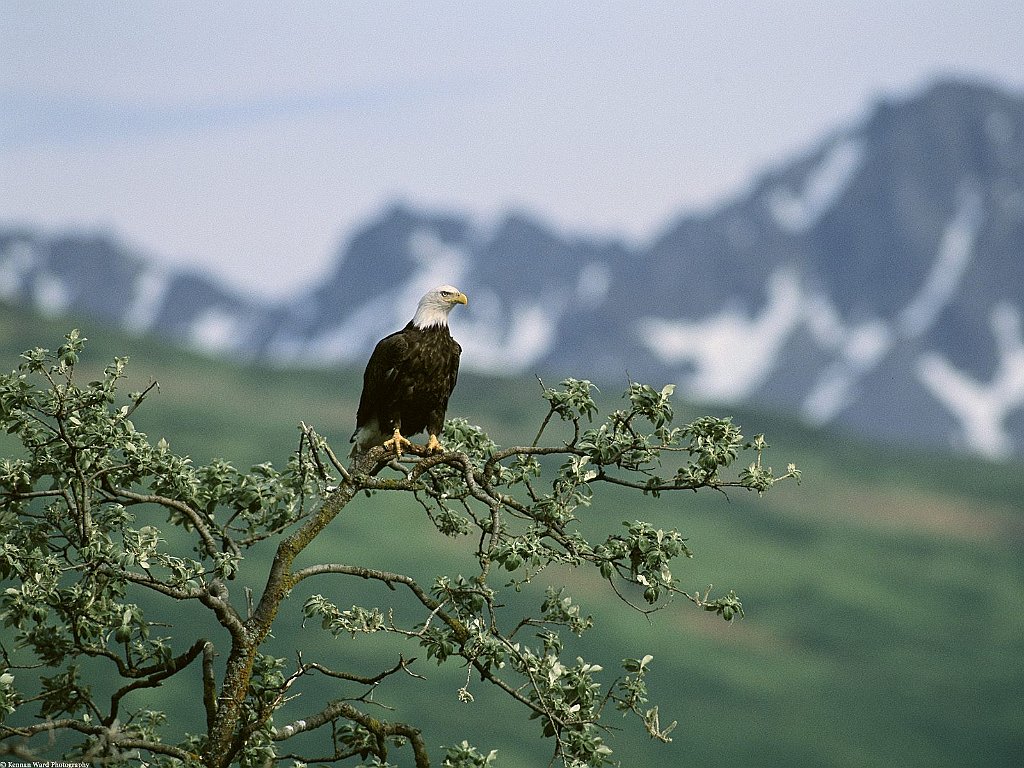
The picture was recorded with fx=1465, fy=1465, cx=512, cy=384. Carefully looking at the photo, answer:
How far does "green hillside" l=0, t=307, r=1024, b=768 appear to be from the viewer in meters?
133

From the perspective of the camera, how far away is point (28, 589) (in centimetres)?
1064

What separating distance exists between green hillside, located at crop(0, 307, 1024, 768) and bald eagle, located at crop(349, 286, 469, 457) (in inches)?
3915

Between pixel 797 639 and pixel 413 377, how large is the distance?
492 ft

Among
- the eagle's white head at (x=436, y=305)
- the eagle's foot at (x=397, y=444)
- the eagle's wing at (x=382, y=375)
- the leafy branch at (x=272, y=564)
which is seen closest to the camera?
the leafy branch at (x=272, y=564)

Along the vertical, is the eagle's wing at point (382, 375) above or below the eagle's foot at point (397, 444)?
above

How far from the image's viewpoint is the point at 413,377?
15.9 meters

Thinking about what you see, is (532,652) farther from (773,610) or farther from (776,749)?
(773,610)

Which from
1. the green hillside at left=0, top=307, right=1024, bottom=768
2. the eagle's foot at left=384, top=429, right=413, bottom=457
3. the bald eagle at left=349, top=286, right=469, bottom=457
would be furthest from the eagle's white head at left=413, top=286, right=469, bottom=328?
the green hillside at left=0, top=307, right=1024, bottom=768

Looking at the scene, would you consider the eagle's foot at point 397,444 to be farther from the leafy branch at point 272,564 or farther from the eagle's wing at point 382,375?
the eagle's wing at point 382,375

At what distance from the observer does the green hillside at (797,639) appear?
436ft

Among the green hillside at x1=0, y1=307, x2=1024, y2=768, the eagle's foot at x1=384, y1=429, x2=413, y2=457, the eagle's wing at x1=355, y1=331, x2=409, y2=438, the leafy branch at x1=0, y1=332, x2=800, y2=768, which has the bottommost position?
the leafy branch at x1=0, y1=332, x2=800, y2=768

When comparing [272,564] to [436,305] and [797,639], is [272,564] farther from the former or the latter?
[797,639]

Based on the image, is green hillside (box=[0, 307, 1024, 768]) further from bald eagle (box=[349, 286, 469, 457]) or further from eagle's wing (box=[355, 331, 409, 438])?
eagle's wing (box=[355, 331, 409, 438])

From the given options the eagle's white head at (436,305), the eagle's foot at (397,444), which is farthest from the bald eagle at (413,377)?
the eagle's foot at (397,444)
